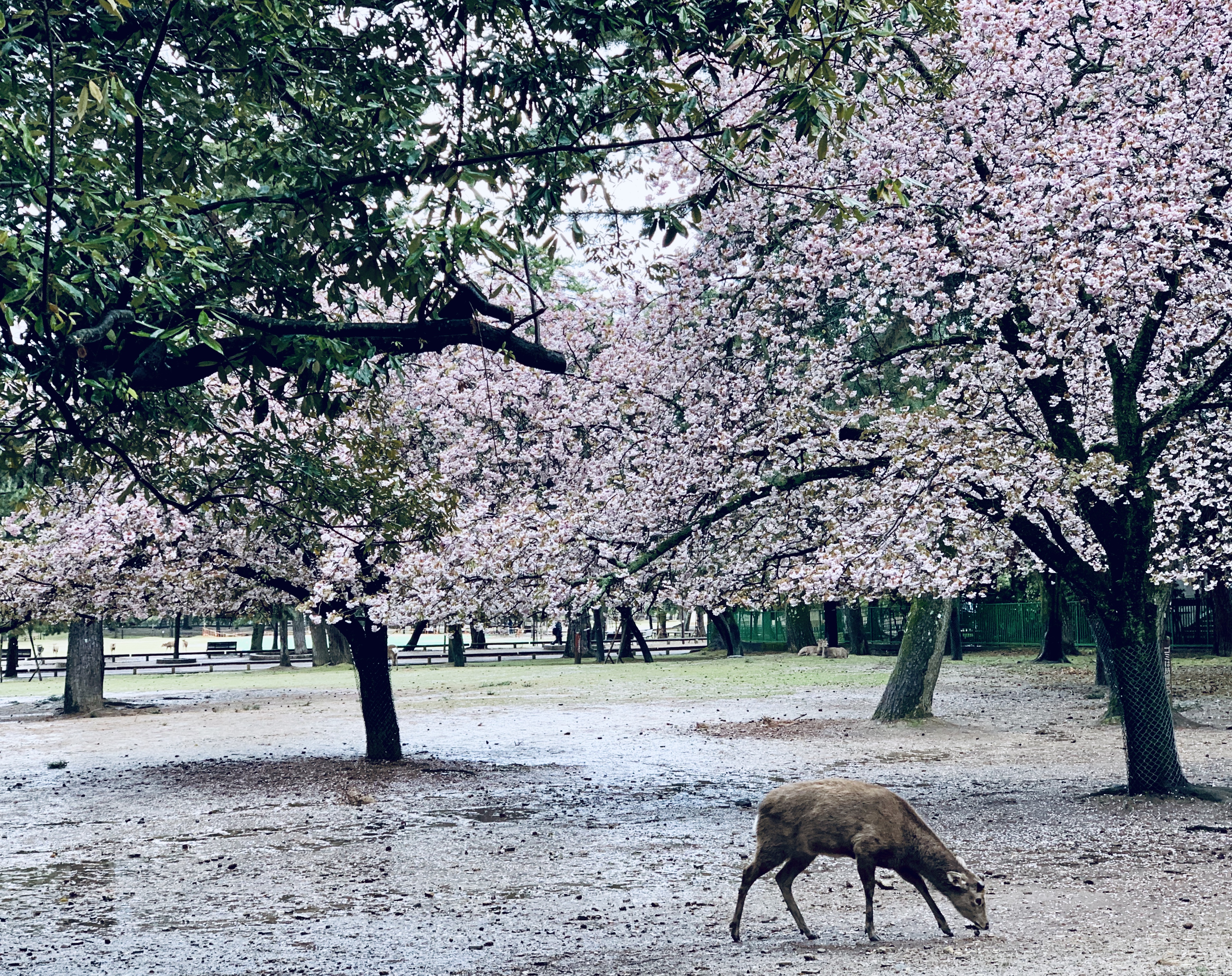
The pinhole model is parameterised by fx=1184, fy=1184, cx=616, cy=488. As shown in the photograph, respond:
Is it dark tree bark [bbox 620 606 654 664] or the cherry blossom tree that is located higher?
the cherry blossom tree

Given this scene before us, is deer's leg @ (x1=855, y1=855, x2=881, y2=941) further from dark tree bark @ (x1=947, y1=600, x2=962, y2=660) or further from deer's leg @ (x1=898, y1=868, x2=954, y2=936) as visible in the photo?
dark tree bark @ (x1=947, y1=600, x2=962, y2=660)

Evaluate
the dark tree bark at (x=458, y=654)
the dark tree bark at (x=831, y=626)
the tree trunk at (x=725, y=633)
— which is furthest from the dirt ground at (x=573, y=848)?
the tree trunk at (x=725, y=633)

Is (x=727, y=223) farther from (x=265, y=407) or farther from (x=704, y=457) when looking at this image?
(x=265, y=407)

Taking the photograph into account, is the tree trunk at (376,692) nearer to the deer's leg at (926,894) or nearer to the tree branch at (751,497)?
the tree branch at (751,497)

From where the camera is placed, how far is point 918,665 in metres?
23.0

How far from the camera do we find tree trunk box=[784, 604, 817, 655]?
53.7m

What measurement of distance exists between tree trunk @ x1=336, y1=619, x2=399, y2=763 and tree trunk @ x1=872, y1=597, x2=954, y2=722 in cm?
952

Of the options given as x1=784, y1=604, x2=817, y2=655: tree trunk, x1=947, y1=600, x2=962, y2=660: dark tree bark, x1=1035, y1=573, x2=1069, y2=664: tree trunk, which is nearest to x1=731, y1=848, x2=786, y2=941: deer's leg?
x1=1035, y1=573, x2=1069, y2=664: tree trunk

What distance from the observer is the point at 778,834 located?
26.5 ft

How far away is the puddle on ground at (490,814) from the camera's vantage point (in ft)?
46.2

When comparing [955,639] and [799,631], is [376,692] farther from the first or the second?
[799,631]

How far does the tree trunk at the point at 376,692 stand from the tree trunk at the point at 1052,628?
27106mm

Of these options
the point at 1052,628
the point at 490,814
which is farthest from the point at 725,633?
the point at 490,814

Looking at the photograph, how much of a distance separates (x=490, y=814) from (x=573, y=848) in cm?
264
